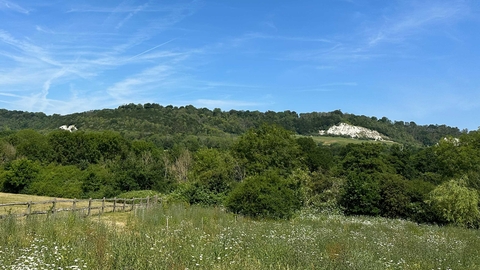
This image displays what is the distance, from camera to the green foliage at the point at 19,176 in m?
46.5

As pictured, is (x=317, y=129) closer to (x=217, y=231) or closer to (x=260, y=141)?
(x=260, y=141)

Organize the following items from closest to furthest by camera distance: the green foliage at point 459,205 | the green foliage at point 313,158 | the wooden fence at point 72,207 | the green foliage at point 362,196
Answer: the wooden fence at point 72,207 → the green foliage at point 459,205 → the green foliage at point 362,196 → the green foliage at point 313,158

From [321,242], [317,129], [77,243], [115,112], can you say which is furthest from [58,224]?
[317,129]

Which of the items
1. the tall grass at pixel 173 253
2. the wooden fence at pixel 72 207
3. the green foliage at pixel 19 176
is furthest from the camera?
the green foliage at pixel 19 176

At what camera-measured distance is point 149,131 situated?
366 ft

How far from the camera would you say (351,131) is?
14112cm

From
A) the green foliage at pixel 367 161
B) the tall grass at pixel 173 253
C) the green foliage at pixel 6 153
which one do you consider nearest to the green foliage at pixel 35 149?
the green foliage at pixel 6 153

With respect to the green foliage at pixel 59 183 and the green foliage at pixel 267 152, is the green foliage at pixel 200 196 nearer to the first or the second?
the green foliage at pixel 59 183

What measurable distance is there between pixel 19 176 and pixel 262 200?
37.6 metres

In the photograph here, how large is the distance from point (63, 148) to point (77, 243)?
59.6m

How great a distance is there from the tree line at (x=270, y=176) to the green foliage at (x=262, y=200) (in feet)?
0.21

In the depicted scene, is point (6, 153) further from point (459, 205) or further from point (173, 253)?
point (173, 253)

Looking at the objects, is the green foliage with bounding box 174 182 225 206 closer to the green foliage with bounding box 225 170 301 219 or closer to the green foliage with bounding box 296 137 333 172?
the green foliage with bounding box 225 170 301 219

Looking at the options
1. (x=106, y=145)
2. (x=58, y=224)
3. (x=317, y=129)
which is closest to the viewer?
(x=58, y=224)
